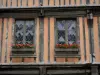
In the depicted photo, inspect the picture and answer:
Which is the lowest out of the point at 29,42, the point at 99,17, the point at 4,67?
the point at 4,67

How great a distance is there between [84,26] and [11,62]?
330 cm

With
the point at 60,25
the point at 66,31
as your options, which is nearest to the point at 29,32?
Answer: the point at 60,25

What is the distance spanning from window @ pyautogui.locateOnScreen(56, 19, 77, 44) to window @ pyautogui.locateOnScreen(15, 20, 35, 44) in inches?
42.0

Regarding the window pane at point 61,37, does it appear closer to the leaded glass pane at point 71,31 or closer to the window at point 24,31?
the leaded glass pane at point 71,31

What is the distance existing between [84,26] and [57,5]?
1416mm

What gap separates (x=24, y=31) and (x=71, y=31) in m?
1.94

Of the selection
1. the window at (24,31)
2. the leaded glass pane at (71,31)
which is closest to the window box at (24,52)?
the window at (24,31)

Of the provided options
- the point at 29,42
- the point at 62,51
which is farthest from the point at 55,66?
the point at 29,42

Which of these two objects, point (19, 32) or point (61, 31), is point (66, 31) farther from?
point (19, 32)

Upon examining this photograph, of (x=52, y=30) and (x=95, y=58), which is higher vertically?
(x=52, y=30)

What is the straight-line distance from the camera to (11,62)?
13.2 metres

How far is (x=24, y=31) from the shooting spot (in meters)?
13.8

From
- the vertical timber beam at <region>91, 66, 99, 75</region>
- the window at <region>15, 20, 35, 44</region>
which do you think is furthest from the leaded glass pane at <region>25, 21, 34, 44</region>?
the vertical timber beam at <region>91, 66, 99, 75</region>

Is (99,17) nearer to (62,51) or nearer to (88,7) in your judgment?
(88,7)
